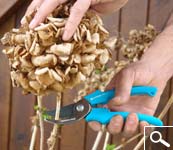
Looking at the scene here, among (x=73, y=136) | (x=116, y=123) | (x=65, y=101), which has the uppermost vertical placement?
(x=116, y=123)

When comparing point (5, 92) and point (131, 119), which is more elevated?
point (131, 119)

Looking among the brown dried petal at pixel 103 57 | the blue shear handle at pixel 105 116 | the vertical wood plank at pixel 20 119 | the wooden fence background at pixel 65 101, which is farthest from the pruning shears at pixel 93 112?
the vertical wood plank at pixel 20 119

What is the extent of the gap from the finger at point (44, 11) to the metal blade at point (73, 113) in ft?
0.67

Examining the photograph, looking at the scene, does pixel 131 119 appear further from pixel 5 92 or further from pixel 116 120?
pixel 5 92

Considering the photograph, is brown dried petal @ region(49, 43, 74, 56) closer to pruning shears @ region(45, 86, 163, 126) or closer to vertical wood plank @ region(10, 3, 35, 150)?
pruning shears @ region(45, 86, 163, 126)

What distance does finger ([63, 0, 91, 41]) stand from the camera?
0.59 meters

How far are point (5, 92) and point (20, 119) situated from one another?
0.41 ft

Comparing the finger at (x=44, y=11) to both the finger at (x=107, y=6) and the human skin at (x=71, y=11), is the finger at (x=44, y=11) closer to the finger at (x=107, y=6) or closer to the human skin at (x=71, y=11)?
the human skin at (x=71, y=11)

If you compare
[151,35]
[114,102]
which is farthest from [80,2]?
[151,35]

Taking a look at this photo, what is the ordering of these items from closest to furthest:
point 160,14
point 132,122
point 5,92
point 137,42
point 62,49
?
1. point 62,49
2. point 132,122
3. point 137,42
4. point 160,14
5. point 5,92

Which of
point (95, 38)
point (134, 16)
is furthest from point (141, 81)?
point (134, 16)

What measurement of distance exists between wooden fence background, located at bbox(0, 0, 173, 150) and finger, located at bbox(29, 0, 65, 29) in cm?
96

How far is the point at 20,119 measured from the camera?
1740 millimetres

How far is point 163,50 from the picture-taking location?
0.93m
